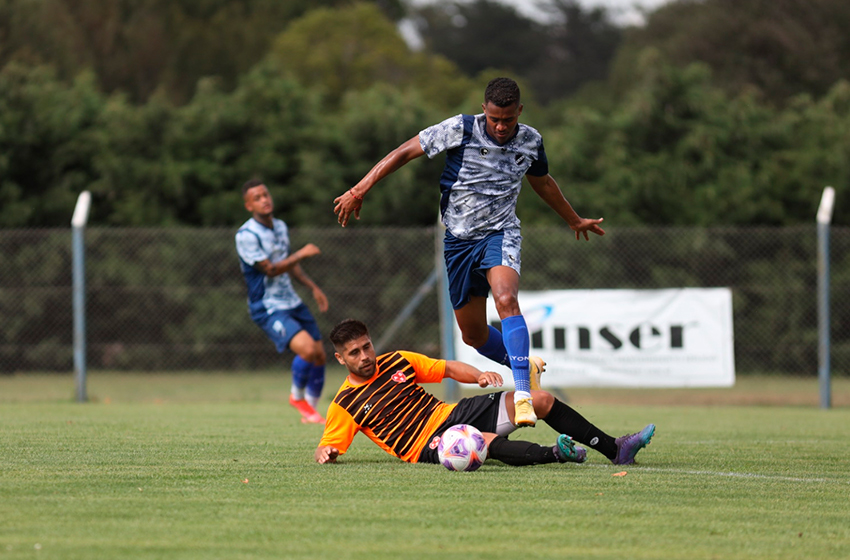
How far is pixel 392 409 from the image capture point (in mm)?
5832

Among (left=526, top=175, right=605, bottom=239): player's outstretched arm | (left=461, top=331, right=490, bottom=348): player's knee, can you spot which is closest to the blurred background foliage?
(left=526, top=175, right=605, bottom=239): player's outstretched arm

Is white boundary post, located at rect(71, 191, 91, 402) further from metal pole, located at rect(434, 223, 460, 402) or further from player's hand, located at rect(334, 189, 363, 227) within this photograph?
player's hand, located at rect(334, 189, 363, 227)

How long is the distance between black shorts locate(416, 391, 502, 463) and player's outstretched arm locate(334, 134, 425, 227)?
1.19m

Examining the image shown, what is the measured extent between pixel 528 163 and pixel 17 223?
43.6ft

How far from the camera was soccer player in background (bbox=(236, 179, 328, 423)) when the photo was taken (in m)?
9.61

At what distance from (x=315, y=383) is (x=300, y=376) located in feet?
0.65

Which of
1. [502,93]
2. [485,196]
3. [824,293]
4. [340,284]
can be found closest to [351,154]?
[340,284]

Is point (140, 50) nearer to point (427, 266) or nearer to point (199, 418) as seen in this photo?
point (427, 266)

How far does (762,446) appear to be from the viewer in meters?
7.25

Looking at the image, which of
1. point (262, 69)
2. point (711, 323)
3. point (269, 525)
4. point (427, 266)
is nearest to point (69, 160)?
point (262, 69)

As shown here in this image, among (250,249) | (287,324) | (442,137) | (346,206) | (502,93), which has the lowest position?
(287,324)

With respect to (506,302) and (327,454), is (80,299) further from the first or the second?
(506,302)

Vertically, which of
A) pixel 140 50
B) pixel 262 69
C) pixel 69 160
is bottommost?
pixel 69 160

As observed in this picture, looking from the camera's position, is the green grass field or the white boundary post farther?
the white boundary post
